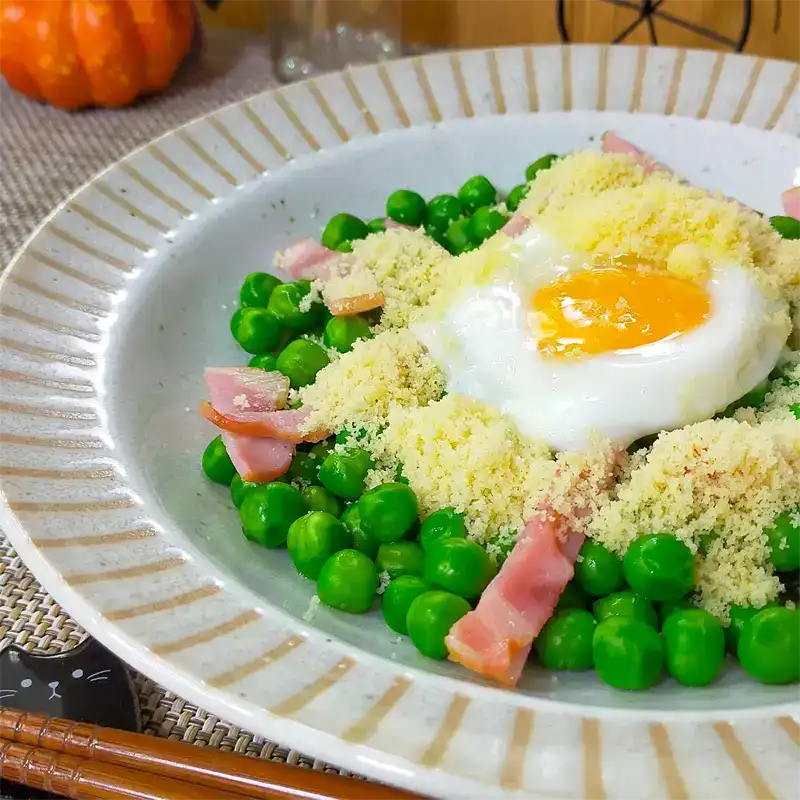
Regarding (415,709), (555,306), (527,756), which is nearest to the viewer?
(527,756)

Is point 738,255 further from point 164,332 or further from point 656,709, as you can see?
point 164,332

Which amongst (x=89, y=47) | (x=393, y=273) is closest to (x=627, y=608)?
(x=393, y=273)

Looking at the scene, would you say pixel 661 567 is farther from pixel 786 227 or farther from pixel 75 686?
pixel 786 227

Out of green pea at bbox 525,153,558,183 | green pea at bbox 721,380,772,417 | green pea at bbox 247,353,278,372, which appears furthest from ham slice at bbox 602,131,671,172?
green pea at bbox 247,353,278,372

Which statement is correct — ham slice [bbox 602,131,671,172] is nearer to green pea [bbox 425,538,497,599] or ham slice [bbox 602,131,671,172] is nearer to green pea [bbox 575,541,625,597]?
green pea [bbox 575,541,625,597]

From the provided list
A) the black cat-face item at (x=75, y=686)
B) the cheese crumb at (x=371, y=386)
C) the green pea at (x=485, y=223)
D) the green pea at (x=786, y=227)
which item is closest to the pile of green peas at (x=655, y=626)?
the cheese crumb at (x=371, y=386)

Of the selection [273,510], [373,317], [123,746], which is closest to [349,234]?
[373,317]
